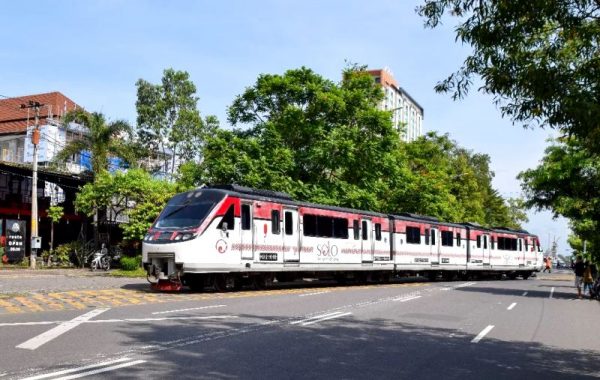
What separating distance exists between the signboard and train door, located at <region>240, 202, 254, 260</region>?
22246mm

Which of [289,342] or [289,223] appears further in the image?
[289,223]

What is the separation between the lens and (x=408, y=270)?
3034cm

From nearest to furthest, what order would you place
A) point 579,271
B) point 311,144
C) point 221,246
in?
point 221,246 < point 579,271 < point 311,144

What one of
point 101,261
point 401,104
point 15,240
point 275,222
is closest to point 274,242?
point 275,222

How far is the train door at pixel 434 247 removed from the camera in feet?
105

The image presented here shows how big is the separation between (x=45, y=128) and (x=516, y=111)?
4280 cm

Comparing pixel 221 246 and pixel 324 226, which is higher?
pixel 324 226

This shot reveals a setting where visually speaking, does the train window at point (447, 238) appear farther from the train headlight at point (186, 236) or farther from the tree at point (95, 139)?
the tree at point (95, 139)

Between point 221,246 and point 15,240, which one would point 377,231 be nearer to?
point 221,246

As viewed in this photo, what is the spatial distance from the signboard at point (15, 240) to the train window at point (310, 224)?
71.8 ft

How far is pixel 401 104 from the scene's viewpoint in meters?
140

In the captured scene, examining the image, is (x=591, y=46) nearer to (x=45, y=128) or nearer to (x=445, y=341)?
(x=445, y=341)

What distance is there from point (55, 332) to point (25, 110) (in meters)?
51.9

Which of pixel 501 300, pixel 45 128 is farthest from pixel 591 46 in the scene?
pixel 45 128
